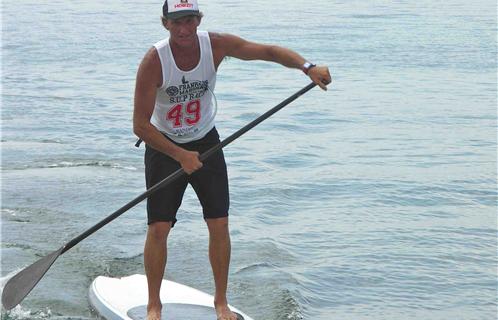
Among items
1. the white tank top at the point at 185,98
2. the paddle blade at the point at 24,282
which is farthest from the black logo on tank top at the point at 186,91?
the paddle blade at the point at 24,282

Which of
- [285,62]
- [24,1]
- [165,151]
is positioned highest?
[285,62]

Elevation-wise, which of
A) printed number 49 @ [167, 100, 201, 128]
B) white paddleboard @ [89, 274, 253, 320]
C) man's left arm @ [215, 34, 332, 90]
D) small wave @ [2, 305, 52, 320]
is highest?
man's left arm @ [215, 34, 332, 90]

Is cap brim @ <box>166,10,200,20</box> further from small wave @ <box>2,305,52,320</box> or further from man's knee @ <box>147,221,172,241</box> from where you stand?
small wave @ <box>2,305,52,320</box>

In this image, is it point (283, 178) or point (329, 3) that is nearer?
point (283, 178)

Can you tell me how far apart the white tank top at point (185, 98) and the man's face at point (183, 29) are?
8cm

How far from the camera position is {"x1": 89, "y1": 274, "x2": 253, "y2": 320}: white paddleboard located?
22.8 ft

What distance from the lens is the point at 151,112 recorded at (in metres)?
6.16

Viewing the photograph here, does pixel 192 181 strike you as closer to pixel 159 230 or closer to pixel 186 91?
pixel 159 230

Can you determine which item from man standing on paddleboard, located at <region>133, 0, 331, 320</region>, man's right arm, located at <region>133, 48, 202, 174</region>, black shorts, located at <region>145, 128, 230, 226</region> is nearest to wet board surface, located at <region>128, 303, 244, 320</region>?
man standing on paddleboard, located at <region>133, 0, 331, 320</region>

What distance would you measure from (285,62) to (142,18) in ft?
81.3

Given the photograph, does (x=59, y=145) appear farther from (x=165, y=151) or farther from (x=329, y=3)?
(x=329, y=3)

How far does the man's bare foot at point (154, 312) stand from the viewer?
6699 mm

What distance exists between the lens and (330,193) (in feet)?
39.0

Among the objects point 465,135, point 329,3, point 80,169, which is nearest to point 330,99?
point 465,135
